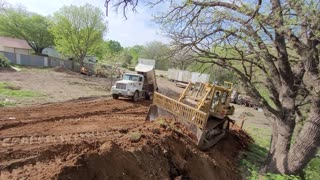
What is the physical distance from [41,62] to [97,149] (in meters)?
41.6

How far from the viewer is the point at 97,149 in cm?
676

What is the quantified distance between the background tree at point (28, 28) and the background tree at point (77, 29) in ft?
32.3

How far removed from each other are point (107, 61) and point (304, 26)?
3686 centimetres

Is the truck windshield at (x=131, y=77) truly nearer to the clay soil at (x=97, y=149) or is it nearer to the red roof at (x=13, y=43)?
the clay soil at (x=97, y=149)

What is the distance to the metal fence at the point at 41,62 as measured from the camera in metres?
40.7

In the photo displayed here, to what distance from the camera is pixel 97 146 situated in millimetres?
7113

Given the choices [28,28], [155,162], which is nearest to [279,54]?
[155,162]

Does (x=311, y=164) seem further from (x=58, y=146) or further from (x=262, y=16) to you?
(x=58, y=146)

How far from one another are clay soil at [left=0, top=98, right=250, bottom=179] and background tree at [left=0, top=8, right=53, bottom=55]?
43902mm

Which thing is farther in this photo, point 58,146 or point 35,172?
point 58,146

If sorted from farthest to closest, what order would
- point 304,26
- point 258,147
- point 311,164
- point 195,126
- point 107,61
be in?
point 107,61 → point 258,147 → point 195,126 → point 311,164 → point 304,26

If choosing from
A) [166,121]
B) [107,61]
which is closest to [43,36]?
[107,61]

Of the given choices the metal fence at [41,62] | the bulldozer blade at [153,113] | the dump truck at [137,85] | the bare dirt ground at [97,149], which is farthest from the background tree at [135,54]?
the bulldozer blade at [153,113]

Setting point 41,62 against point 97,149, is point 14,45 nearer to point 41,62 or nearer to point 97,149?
point 41,62
